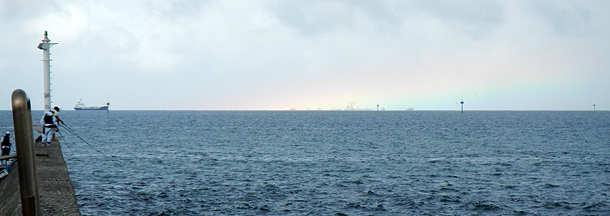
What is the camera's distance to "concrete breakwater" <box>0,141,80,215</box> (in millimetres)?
13148

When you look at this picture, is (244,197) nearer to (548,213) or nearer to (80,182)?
(80,182)

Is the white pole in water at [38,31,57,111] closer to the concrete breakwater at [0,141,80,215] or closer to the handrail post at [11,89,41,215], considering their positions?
the concrete breakwater at [0,141,80,215]

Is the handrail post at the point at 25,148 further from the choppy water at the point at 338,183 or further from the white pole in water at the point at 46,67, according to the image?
the white pole in water at the point at 46,67

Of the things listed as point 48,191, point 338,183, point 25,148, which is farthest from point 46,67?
point 25,148

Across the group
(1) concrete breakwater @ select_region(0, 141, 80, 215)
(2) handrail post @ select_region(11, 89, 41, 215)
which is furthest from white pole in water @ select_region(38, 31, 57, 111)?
(2) handrail post @ select_region(11, 89, 41, 215)

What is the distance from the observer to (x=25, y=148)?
265 inches

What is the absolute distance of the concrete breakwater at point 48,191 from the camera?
43.1 ft

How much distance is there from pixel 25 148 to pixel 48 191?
9686 mm

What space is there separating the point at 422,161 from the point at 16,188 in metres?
29.7

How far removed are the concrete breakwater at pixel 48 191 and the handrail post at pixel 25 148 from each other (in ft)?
21.4

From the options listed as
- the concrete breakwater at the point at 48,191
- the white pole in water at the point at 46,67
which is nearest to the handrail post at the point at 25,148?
the concrete breakwater at the point at 48,191

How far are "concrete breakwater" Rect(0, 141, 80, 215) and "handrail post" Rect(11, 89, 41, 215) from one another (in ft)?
21.4

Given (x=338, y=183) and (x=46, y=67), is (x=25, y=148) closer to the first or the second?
(x=338, y=183)

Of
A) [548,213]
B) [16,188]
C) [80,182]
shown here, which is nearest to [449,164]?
[548,213]
